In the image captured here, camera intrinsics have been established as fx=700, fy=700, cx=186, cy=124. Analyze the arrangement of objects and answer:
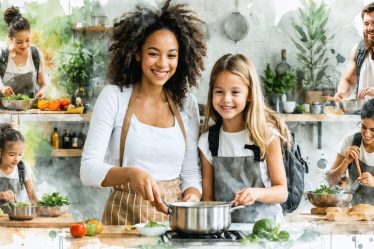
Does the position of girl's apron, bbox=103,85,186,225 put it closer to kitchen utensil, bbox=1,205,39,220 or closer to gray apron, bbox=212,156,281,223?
gray apron, bbox=212,156,281,223

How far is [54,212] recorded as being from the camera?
3.10 meters

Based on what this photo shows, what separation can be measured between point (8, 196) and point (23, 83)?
0.55 meters

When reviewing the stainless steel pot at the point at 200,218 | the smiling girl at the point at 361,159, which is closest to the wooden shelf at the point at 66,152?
the smiling girl at the point at 361,159

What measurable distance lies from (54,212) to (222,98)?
101cm

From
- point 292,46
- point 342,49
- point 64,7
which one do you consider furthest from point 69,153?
point 342,49

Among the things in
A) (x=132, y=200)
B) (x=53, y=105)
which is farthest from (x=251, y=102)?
(x=53, y=105)

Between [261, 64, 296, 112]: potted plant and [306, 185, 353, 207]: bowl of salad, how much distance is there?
0.48m

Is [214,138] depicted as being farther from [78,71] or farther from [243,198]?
[78,71]

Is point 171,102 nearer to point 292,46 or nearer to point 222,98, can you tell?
point 222,98

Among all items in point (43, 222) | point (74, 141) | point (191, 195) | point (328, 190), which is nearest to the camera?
point (191, 195)

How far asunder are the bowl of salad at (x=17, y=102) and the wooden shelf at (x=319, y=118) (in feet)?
4.00

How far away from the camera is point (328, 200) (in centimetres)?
296

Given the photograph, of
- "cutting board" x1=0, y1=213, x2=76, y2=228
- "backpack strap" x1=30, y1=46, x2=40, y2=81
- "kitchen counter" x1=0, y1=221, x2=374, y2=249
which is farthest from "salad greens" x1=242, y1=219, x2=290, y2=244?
"backpack strap" x1=30, y1=46, x2=40, y2=81

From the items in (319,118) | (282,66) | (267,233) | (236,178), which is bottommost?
(267,233)
